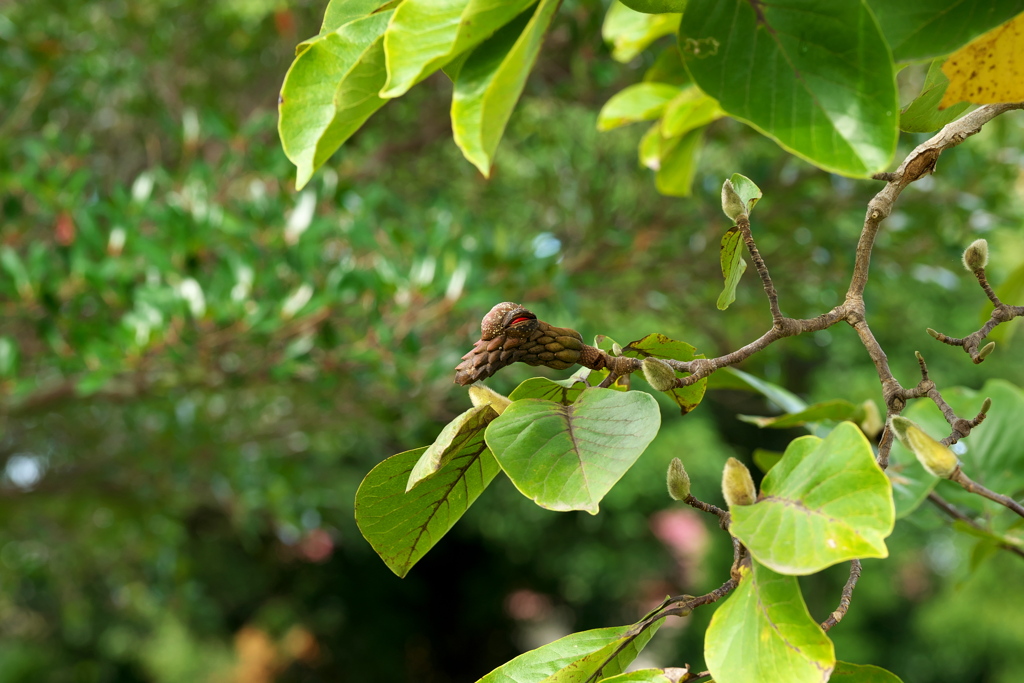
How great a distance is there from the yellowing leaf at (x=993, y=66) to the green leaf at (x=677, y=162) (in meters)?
0.35

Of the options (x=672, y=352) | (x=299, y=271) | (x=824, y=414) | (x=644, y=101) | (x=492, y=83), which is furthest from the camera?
(x=299, y=271)

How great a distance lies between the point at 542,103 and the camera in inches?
61.7

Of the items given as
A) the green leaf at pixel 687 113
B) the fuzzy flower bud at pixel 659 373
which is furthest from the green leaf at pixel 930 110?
the green leaf at pixel 687 113

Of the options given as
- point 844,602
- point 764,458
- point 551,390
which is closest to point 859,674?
point 844,602

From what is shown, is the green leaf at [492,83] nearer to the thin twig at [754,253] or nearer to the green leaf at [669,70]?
the thin twig at [754,253]

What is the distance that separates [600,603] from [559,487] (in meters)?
3.71

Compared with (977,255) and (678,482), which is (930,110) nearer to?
(977,255)

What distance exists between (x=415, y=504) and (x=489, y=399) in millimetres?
56

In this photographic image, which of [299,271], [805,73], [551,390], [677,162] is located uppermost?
[805,73]

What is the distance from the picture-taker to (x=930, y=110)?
0.28 m

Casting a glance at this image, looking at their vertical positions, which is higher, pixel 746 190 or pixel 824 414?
pixel 746 190

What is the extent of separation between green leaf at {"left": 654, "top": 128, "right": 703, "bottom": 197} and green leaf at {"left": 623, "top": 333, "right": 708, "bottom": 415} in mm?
328

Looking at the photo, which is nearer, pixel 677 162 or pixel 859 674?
pixel 859 674

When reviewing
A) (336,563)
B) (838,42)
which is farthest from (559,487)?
(336,563)
